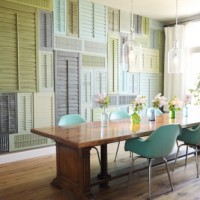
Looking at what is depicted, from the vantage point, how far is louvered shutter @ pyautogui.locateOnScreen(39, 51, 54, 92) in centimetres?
438

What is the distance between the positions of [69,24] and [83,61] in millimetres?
729

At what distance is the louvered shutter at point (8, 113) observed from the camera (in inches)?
157

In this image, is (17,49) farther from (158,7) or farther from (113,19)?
(158,7)

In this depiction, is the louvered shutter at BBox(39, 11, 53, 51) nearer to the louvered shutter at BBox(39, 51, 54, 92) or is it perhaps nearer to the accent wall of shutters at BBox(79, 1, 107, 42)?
the louvered shutter at BBox(39, 51, 54, 92)

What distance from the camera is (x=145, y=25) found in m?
6.06

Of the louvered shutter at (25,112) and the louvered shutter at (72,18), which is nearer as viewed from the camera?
the louvered shutter at (25,112)

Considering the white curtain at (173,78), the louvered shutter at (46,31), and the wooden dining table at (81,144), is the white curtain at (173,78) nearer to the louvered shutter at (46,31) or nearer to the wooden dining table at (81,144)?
the louvered shutter at (46,31)

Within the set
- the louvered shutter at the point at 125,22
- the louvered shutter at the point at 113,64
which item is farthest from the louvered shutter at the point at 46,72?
the louvered shutter at the point at 125,22

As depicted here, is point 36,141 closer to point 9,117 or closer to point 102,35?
point 9,117

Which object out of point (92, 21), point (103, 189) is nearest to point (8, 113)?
point (103, 189)

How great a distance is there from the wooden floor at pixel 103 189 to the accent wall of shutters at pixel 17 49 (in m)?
1.30

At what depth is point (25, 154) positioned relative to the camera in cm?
425

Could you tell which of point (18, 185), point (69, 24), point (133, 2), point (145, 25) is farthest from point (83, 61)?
point (18, 185)

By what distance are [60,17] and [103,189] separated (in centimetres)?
307
